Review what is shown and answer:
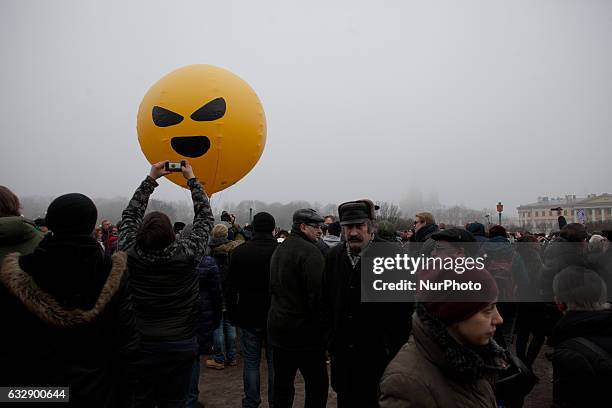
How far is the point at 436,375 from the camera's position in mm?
1733

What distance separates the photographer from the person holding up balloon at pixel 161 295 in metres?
3.21

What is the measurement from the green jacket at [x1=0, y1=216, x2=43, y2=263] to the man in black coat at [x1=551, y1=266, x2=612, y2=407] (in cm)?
339

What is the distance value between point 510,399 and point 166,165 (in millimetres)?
2969

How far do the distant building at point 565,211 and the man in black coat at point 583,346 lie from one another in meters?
89.3

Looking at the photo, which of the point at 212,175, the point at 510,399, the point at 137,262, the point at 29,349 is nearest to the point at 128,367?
the point at 29,349

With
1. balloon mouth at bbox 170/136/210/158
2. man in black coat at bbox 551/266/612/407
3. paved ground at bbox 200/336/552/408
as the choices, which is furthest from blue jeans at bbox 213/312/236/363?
man in black coat at bbox 551/266/612/407

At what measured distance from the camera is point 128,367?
236cm

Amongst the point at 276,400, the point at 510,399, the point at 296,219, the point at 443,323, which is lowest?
the point at 276,400

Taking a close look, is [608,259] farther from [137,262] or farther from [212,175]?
[137,262]

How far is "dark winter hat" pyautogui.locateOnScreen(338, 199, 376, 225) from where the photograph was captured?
3.58 m

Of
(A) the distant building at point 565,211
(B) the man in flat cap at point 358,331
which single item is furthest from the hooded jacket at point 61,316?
(A) the distant building at point 565,211

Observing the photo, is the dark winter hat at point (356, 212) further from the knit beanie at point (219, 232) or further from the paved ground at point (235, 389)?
the knit beanie at point (219, 232)

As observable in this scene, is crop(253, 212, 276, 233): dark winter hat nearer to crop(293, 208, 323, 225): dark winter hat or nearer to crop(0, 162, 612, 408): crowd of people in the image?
crop(0, 162, 612, 408): crowd of people

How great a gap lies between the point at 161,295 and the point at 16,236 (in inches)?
41.3
